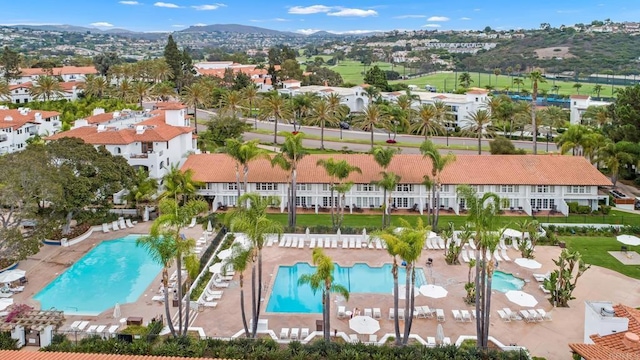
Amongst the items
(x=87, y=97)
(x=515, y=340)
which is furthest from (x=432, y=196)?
(x=87, y=97)

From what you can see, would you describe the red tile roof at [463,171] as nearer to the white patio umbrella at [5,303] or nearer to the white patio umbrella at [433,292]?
the white patio umbrella at [433,292]

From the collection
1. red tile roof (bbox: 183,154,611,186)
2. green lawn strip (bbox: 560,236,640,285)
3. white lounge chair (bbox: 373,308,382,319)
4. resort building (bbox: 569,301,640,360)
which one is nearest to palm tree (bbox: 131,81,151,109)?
red tile roof (bbox: 183,154,611,186)

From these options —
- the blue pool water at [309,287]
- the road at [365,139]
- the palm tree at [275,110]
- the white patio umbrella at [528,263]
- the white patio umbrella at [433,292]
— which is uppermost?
the palm tree at [275,110]

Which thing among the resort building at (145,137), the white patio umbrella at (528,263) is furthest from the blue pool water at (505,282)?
the resort building at (145,137)

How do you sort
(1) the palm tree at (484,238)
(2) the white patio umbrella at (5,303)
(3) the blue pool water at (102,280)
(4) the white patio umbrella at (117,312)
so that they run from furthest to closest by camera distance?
(3) the blue pool water at (102,280), (4) the white patio umbrella at (117,312), (2) the white patio umbrella at (5,303), (1) the palm tree at (484,238)

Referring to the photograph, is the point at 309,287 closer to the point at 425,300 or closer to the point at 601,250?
the point at 425,300

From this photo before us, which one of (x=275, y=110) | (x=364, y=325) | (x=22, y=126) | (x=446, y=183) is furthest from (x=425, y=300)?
(x=22, y=126)

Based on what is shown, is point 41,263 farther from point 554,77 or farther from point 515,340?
point 554,77
